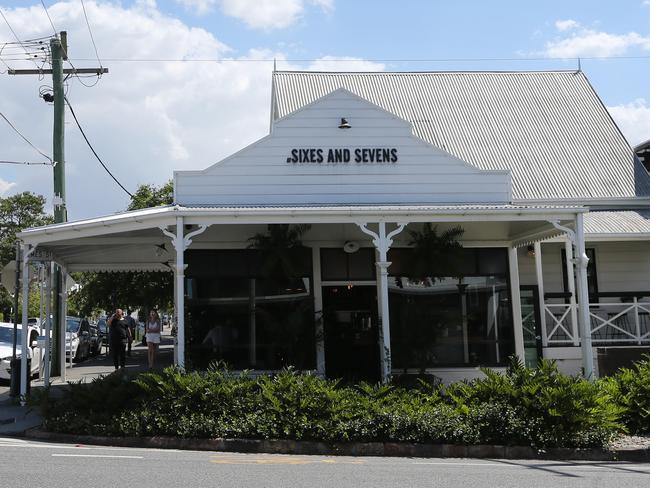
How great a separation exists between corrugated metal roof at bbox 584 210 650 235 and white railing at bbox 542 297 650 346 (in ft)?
5.27

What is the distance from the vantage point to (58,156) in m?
18.7

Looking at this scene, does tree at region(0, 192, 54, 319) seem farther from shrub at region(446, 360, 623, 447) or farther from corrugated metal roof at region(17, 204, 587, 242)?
shrub at region(446, 360, 623, 447)

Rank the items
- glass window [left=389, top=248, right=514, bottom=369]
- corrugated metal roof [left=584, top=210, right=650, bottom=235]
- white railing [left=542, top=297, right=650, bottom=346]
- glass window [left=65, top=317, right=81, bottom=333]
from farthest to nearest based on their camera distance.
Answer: glass window [left=65, top=317, right=81, bottom=333], corrugated metal roof [left=584, top=210, right=650, bottom=235], white railing [left=542, top=297, right=650, bottom=346], glass window [left=389, top=248, right=514, bottom=369]

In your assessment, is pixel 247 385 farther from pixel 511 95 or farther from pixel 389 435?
pixel 511 95

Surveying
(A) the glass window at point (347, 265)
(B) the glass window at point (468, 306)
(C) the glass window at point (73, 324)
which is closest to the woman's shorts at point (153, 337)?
(A) the glass window at point (347, 265)

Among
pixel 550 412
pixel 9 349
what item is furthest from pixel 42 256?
pixel 550 412

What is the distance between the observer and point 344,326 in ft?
52.4

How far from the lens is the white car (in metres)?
17.0

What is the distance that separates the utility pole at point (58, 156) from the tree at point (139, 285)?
Result: 1009 cm

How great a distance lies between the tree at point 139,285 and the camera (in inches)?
1165

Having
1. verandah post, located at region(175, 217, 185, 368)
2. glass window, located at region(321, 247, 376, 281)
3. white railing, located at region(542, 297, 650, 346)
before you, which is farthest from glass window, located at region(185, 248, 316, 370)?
white railing, located at region(542, 297, 650, 346)

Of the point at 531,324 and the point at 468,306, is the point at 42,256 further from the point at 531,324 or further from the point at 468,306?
the point at 531,324

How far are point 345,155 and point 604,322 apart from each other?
7027 mm

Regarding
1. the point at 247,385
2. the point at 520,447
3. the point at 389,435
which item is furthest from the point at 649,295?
the point at 247,385
